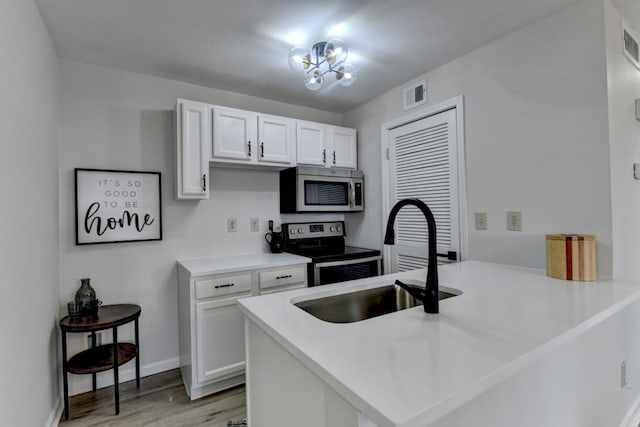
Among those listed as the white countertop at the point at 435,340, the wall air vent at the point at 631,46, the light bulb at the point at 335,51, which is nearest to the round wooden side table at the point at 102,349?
the white countertop at the point at 435,340

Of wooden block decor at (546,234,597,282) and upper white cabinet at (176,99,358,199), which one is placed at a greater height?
upper white cabinet at (176,99,358,199)

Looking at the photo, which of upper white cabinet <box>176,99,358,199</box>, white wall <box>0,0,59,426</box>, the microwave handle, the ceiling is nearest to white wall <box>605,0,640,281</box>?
the ceiling

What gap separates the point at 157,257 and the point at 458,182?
249 cm

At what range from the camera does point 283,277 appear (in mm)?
2553

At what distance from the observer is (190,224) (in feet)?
8.95

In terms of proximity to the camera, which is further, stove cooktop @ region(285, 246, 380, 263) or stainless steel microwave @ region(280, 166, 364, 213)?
stainless steel microwave @ region(280, 166, 364, 213)

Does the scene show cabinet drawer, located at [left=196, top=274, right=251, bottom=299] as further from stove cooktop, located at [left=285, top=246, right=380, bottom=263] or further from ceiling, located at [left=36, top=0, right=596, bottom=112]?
ceiling, located at [left=36, top=0, right=596, bottom=112]

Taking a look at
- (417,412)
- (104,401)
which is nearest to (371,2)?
(417,412)

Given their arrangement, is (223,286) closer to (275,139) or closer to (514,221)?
(275,139)

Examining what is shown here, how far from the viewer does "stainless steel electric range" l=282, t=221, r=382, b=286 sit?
2.70 meters

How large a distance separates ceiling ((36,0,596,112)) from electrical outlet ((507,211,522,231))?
3.97 ft

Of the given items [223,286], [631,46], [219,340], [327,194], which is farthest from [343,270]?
[631,46]

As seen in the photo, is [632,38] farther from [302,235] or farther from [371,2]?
[302,235]

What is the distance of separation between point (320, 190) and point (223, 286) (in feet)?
4.22
